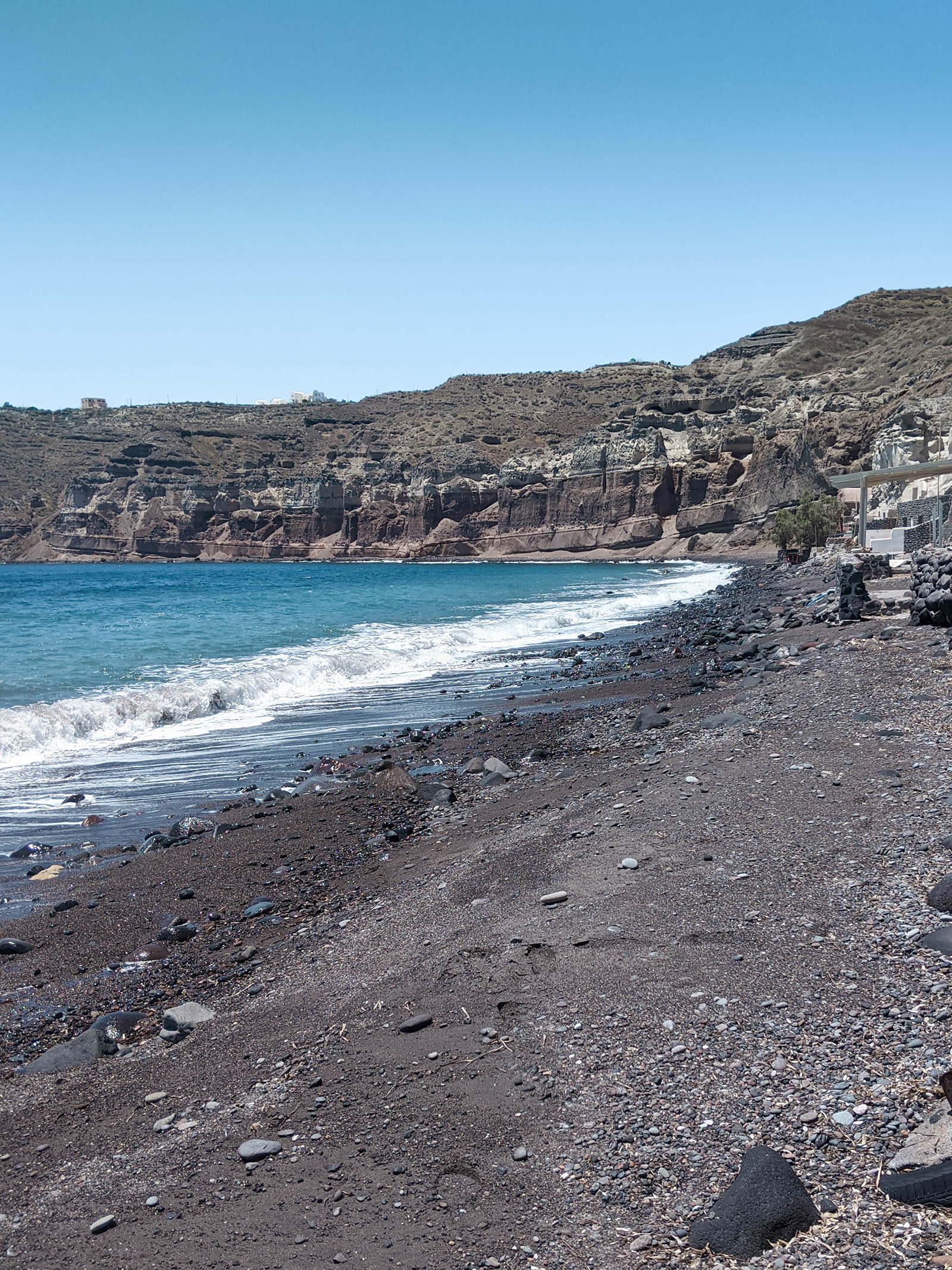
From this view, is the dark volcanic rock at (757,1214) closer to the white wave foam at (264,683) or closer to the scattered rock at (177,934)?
the scattered rock at (177,934)

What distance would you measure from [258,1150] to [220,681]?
15103 mm

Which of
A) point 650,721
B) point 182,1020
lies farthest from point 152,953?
point 650,721

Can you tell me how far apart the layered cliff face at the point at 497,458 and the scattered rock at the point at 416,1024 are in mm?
70461

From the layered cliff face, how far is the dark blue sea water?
139 ft

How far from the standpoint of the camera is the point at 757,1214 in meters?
3.09

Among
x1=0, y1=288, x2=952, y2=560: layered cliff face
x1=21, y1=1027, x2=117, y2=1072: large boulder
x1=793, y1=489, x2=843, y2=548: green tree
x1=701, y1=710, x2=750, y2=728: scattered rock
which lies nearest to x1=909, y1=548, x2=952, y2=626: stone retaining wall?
x1=701, y1=710, x2=750, y2=728: scattered rock

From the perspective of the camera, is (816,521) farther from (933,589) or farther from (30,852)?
(30,852)

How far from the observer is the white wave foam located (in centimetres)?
1498

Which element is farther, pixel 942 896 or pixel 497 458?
pixel 497 458

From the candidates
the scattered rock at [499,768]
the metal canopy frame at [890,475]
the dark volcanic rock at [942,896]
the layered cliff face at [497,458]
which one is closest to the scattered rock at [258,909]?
the scattered rock at [499,768]

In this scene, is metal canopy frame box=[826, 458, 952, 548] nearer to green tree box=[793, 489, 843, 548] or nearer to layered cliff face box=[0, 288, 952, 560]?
green tree box=[793, 489, 843, 548]

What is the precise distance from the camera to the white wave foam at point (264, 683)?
15.0 metres

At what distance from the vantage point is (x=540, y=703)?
15805 mm

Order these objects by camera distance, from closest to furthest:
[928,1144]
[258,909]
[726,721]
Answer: [928,1144], [258,909], [726,721]
